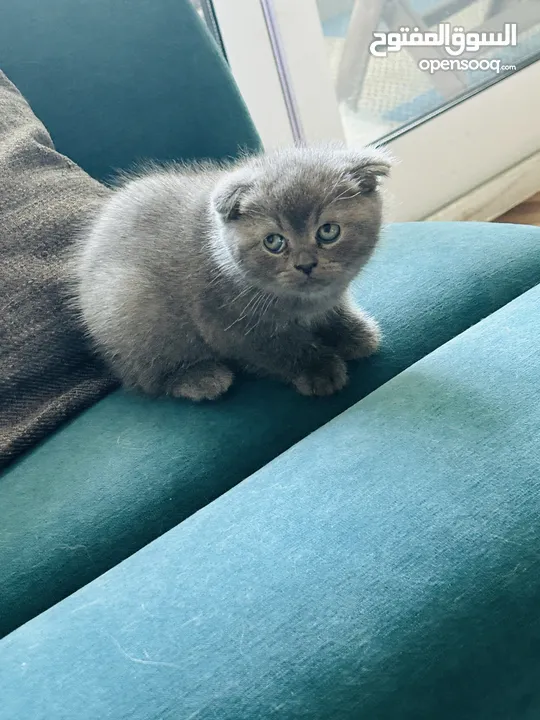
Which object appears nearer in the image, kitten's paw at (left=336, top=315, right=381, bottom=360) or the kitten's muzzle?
the kitten's muzzle

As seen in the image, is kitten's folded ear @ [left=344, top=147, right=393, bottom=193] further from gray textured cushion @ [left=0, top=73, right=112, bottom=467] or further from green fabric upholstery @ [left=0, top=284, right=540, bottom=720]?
gray textured cushion @ [left=0, top=73, right=112, bottom=467]

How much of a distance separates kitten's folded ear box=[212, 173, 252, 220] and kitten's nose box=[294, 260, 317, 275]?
114mm

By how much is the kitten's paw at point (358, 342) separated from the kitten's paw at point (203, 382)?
0.60 feet

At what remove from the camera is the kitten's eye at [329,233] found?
0.99 m

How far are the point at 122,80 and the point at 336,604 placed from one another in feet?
3.54

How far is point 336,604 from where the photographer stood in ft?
2.24

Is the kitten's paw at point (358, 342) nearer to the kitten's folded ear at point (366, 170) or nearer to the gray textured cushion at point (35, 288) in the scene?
the kitten's folded ear at point (366, 170)

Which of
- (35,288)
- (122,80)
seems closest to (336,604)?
(35,288)

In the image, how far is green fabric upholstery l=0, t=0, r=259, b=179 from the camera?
1.31 metres

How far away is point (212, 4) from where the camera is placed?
1789 millimetres

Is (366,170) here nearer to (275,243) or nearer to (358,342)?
(275,243)

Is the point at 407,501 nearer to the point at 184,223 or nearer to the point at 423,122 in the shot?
the point at 184,223

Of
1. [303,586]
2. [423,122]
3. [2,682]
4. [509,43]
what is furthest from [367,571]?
[509,43]

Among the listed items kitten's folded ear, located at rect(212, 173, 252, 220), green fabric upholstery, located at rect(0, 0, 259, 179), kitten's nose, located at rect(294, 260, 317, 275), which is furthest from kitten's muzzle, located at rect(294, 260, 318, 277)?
green fabric upholstery, located at rect(0, 0, 259, 179)
